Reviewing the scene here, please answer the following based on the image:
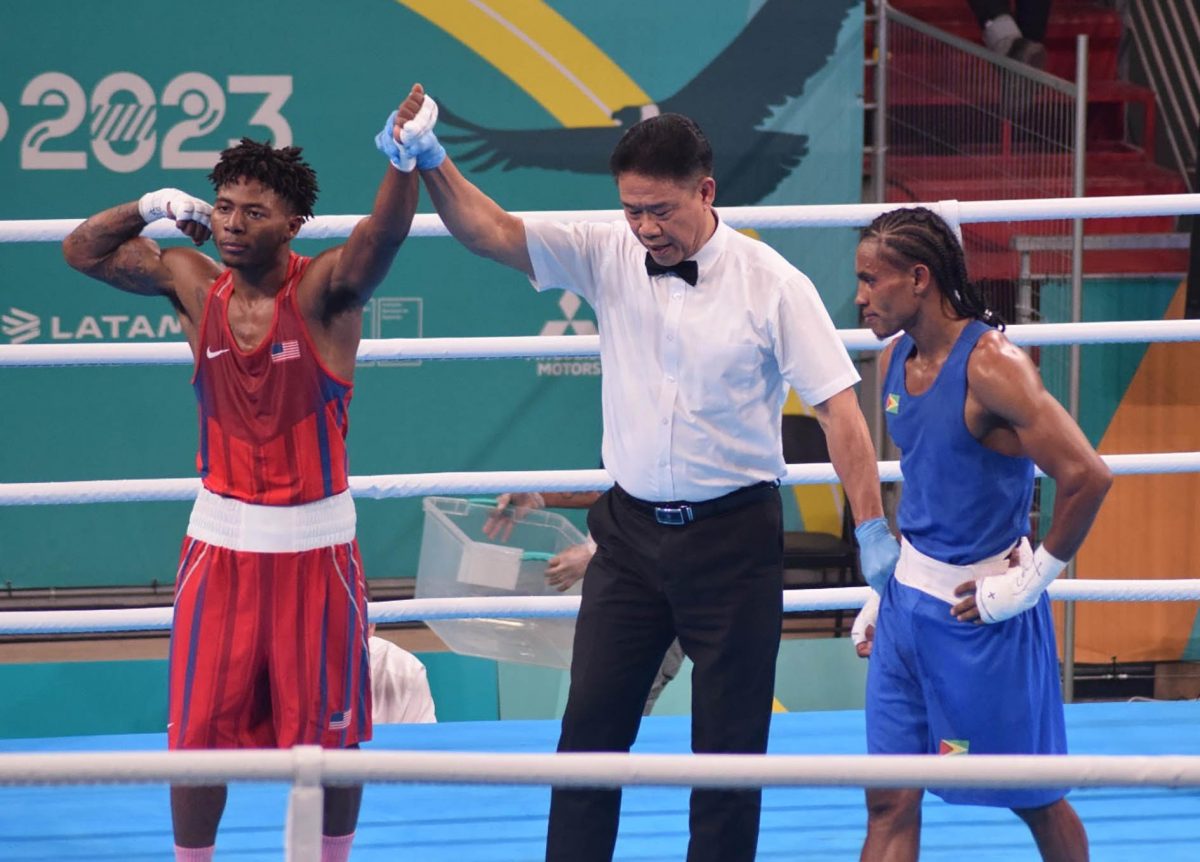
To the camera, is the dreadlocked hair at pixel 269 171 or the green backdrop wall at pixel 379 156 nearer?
the dreadlocked hair at pixel 269 171

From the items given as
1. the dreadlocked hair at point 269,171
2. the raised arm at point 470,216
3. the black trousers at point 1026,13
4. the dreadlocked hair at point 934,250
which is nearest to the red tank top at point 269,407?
the dreadlocked hair at point 269,171

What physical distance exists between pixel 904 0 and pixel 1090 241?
6.67 ft

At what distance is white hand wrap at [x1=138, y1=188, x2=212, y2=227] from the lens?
2.80 meters

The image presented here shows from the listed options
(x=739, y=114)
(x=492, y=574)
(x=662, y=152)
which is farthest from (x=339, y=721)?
(x=739, y=114)

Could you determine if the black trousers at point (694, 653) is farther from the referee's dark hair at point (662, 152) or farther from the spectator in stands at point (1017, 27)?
the spectator in stands at point (1017, 27)

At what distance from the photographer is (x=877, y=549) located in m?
2.79

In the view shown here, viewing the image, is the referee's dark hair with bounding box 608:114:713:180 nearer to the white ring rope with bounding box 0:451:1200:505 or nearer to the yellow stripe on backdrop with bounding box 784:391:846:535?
the white ring rope with bounding box 0:451:1200:505

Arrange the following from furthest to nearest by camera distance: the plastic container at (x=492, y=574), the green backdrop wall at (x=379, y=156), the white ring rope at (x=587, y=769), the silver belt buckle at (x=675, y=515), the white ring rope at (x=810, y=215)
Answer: the green backdrop wall at (x=379, y=156), the plastic container at (x=492, y=574), the white ring rope at (x=810, y=215), the silver belt buckle at (x=675, y=515), the white ring rope at (x=587, y=769)

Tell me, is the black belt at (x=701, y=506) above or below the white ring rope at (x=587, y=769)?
above

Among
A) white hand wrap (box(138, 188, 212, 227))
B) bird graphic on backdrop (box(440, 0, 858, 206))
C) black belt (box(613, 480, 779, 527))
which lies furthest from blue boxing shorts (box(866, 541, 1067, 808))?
bird graphic on backdrop (box(440, 0, 858, 206))

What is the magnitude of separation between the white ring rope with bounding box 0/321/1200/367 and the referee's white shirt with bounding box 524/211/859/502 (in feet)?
1.75

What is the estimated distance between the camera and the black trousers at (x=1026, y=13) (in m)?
7.75

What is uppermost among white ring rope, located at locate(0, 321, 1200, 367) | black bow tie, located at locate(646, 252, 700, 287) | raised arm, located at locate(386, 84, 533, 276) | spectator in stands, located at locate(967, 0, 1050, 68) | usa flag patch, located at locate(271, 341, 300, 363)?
spectator in stands, located at locate(967, 0, 1050, 68)

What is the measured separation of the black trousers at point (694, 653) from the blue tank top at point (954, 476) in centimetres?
26
